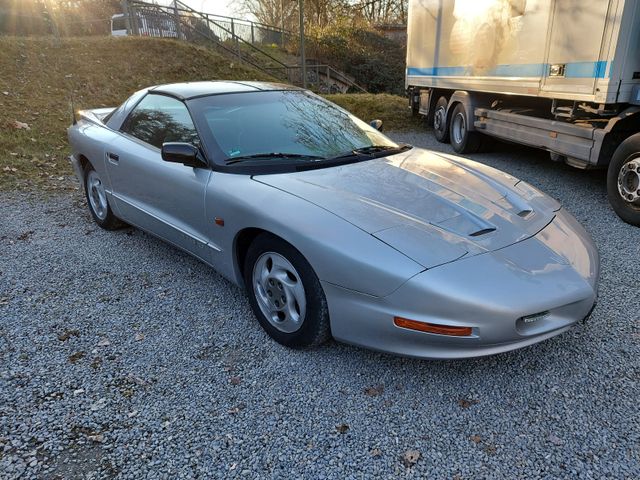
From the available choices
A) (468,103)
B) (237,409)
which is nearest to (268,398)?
(237,409)

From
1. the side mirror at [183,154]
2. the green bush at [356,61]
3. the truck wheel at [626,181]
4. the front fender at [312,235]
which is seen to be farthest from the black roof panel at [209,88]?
the green bush at [356,61]

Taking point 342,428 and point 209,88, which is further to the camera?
point 209,88

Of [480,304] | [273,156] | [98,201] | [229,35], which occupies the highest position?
[229,35]

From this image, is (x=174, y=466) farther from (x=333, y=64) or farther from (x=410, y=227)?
(x=333, y=64)

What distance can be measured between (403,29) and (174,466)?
1173 inches

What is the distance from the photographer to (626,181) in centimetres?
493

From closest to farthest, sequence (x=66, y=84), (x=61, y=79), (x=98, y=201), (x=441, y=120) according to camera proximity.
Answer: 1. (x=98, y=201)
2. (x=441, y=120)
3. (x=66, y=84)
4. (x=61, y=79)

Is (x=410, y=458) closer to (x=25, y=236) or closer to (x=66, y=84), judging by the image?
(x=25, y=236)

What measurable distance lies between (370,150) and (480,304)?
1763mm

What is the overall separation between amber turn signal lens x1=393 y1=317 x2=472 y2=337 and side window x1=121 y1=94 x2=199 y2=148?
6.46 ft

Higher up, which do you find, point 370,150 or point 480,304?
point 370,150

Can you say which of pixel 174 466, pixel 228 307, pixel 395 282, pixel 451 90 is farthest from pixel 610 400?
pixel 451 90

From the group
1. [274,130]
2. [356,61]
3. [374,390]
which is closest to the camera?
[374,390]

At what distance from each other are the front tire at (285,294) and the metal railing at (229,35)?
16.7 m
